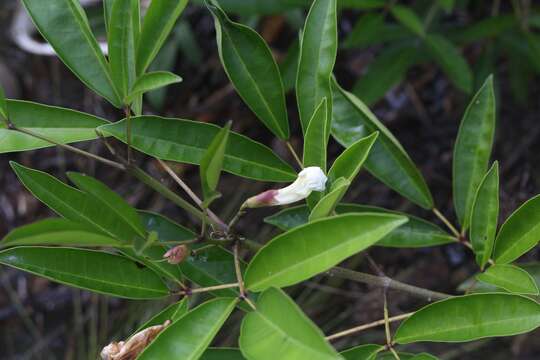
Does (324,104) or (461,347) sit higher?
(324,104)

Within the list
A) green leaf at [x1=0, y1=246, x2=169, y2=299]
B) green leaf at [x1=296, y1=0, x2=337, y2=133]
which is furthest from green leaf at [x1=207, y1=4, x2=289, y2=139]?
green leaf at [x1=0, y1=246, x2=169, y2=299]

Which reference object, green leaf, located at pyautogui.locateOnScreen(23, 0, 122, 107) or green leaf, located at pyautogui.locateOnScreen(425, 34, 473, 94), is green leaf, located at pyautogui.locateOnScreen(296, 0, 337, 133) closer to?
green leaf, located at pyautogui.locateOnScreen(23, 0, 122, 107)

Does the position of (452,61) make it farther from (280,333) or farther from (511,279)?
(280,333)

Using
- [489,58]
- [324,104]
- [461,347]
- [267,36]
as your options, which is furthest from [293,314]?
[267,36]

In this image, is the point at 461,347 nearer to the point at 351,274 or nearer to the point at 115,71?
the point at 351,274

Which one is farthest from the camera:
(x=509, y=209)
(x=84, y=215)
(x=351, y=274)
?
(x=509, y=209)

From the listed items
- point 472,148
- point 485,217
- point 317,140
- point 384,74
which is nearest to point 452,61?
point 384,74
